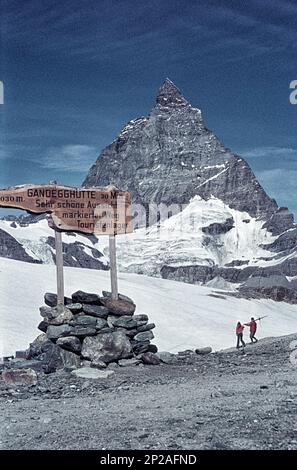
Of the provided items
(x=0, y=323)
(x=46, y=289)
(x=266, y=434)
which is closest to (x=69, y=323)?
(x=266, y=434)

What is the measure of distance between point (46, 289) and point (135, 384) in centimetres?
2267

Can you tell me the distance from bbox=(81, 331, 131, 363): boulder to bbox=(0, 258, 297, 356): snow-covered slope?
6981 millimetres

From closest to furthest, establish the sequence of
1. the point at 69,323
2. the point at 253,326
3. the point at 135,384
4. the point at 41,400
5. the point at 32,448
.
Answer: the point at 32,448 → the point at 41,400 → the point at 135,384 → the point at 69,323 → the point at 253,326

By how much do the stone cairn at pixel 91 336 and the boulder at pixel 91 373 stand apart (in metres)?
0.48

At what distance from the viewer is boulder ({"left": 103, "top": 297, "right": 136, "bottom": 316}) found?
1440 centimetres

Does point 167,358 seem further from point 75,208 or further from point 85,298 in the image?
point 75,208

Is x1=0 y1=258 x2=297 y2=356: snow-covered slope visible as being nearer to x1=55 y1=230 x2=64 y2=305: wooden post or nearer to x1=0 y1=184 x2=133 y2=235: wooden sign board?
x1=55 y1=230 x2=64 y2=305: wooden post

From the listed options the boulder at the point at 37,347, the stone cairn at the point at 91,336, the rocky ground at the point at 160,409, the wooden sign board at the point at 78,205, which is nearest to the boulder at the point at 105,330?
the stone cairn at the point at 91,336

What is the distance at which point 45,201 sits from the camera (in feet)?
47.2

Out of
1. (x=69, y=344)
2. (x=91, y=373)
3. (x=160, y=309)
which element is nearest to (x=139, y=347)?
(x=69, y=344)

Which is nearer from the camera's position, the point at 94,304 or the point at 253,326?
the point at 94,304

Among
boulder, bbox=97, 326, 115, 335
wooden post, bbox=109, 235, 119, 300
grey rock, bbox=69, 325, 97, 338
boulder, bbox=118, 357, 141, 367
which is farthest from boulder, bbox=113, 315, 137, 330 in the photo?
boulder, bbox=118, 357, 141, 367

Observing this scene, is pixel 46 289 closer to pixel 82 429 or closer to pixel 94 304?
pixel 94 304

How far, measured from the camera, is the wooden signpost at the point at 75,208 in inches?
558
